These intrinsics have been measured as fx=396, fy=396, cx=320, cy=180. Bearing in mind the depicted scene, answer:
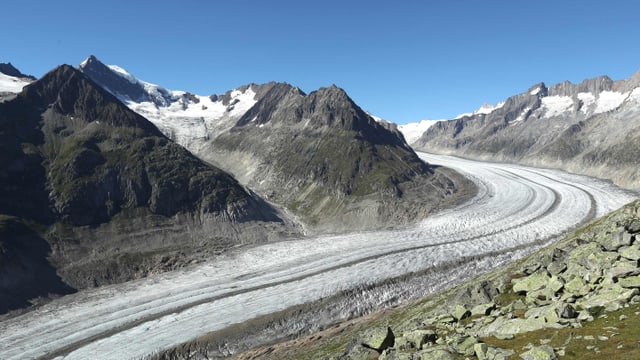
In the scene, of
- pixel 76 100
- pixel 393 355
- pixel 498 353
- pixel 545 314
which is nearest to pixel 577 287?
pixel 545 314

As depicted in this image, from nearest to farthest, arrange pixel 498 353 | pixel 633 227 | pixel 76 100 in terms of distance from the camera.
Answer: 1. pixel 498 353
2. pixel 633 227
3. pixel 76 100

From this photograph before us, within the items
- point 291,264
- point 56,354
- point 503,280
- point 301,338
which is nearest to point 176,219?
point 291,264

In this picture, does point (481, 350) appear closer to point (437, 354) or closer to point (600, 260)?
point (437, 354)

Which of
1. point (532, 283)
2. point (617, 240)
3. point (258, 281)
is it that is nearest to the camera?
point (617, 240)

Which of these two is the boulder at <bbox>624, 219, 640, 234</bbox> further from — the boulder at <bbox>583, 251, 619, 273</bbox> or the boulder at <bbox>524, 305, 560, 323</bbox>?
the boulder at <bbox>524, 305, 560, 323</bbox>

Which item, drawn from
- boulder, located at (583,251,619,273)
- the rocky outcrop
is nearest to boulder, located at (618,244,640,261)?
boulder, located at (583,251,619,273)

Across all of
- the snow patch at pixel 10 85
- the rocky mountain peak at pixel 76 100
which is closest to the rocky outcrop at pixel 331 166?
the rocky mountain peak at pixel 76 100
